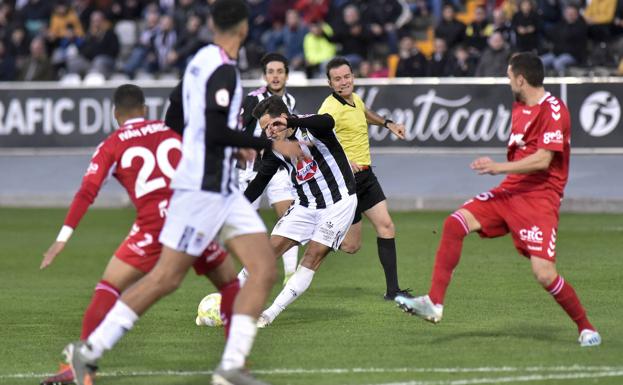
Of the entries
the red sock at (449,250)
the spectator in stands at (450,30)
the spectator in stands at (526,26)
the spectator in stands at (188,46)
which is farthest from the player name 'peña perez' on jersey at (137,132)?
the spectator in stands at (188,46)

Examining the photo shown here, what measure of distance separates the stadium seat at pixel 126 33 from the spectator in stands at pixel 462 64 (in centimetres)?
971

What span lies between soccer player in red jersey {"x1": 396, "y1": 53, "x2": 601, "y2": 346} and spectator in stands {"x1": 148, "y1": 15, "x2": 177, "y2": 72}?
19.3 metres

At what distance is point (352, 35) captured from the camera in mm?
26109

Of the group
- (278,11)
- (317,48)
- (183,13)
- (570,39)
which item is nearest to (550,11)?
(570,39)

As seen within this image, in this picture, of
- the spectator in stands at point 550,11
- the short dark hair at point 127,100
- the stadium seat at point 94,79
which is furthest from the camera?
the stadium seat at point 94,79

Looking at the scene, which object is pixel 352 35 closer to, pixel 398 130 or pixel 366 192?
pixel 366 192

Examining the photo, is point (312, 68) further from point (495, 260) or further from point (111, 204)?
point (495, 260)

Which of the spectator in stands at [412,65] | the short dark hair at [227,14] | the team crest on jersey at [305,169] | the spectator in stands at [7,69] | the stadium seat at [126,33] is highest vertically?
the short dark hair at [227,14]

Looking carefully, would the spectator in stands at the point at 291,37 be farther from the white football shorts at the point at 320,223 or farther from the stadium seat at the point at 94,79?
the white football shorts at the point at 320,223

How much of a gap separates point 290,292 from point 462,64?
13.3m

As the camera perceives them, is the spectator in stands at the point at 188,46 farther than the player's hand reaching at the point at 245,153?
Yes

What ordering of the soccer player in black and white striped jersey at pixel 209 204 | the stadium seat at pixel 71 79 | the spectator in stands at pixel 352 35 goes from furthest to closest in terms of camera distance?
the spectator in stands at pixel 352 35
the stadium seat at pixel 71 79
the soccer player in black and white striped jersey at pixel 209 204

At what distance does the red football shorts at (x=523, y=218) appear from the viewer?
30.3ft

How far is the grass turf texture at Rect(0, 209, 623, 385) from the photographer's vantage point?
8.56 meters
